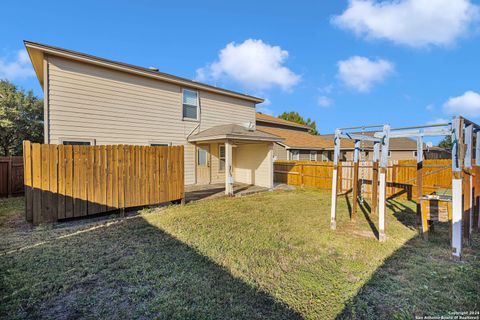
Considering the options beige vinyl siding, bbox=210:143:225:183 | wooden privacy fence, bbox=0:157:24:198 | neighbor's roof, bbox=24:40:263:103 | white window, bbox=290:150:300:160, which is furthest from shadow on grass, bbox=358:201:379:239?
wooden privacy fence, bbox=0:157:24:198

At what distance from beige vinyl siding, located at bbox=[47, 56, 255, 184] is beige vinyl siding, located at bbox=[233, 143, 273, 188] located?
2361mm

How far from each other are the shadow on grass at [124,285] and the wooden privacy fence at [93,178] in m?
1.38

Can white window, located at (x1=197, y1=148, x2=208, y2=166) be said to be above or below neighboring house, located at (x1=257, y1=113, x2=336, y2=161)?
below

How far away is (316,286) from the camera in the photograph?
9.18 feet

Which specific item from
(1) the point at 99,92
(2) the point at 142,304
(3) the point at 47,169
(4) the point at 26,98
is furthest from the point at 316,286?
(4) the point at 26,98

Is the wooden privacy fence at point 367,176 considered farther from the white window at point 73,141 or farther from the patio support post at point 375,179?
the white window at point 73,141

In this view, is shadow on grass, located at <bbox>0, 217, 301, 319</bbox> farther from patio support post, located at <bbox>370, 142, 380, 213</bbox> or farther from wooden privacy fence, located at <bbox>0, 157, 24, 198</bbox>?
wooden privacy fence, located at <bbox>0, 157, 24, 198</bbox>

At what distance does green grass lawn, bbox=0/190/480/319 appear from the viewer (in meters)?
2.39

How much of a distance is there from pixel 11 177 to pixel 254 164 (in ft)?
33.3

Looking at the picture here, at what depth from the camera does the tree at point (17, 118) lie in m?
15.1

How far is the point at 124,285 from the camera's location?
9.20 ft

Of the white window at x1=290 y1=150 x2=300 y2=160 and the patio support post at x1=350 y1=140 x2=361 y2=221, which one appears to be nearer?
the patio support post at x1=350 y1=140 x2=361 y2=221

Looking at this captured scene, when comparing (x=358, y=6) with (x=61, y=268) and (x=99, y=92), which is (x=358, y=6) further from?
(x=61, y=268)

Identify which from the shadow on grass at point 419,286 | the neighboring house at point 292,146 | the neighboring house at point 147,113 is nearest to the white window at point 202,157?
the neighboring house at point 147,113
